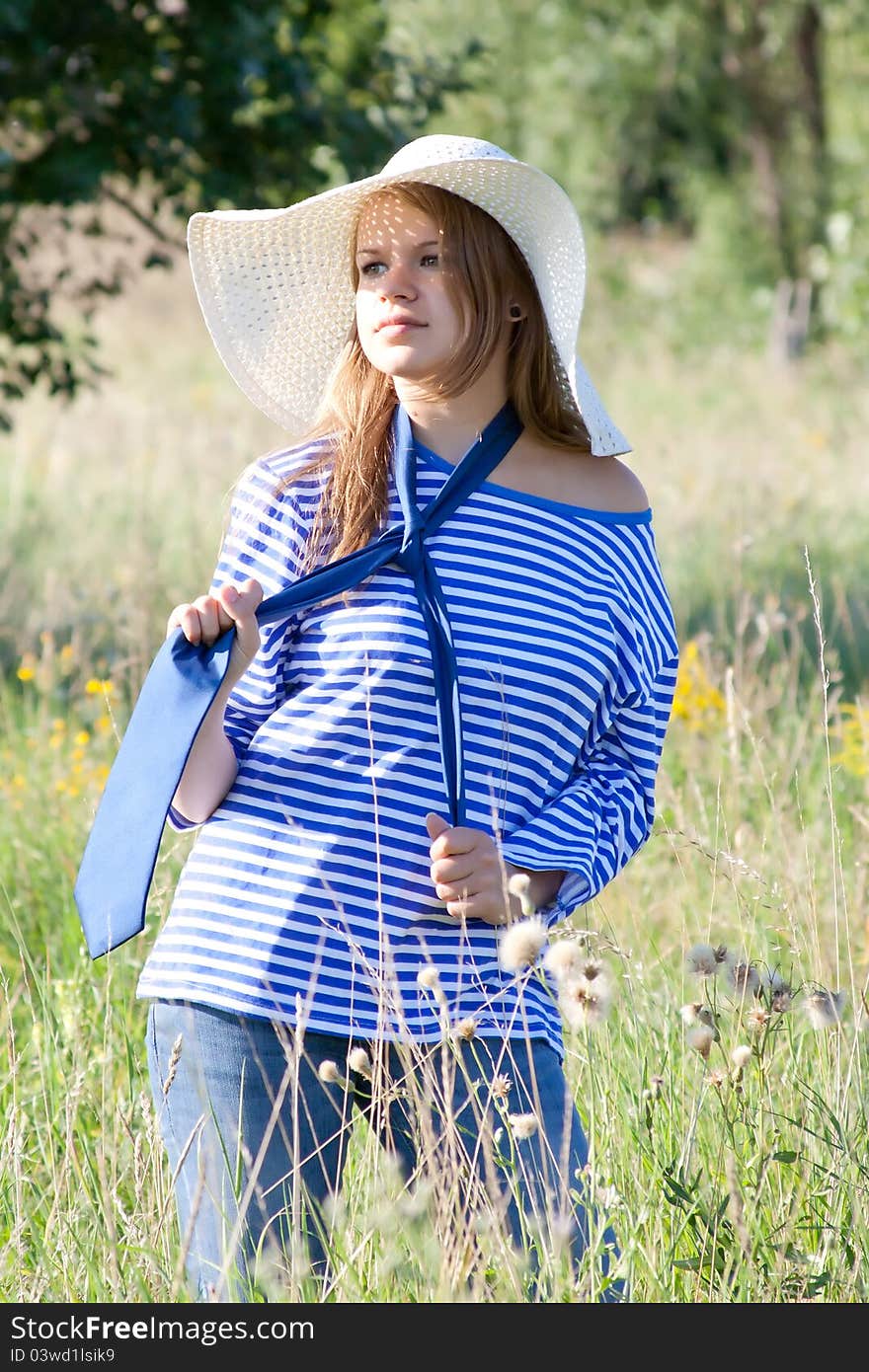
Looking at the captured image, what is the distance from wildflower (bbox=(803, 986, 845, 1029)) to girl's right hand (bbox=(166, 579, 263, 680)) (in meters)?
0.79

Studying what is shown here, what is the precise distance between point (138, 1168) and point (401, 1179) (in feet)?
1.05

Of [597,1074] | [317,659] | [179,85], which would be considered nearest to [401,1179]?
[597,1074]

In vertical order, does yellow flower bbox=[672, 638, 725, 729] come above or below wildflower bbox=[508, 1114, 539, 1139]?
above

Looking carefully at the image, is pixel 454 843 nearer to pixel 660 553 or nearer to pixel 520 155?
pixel 660 553

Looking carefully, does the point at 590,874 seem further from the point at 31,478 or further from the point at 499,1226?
the point at 31,478

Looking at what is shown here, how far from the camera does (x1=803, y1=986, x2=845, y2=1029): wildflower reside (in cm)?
182

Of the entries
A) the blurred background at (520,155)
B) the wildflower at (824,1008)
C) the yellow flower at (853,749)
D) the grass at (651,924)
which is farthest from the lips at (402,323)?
the yellow flower at (853,749)

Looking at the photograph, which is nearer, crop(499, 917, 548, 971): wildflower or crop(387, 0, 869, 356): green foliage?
crop(499, 917, 548, 971): wildflower

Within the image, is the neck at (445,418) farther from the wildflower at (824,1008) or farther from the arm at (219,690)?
the wildflower at (824,1008)

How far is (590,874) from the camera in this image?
1993 mm

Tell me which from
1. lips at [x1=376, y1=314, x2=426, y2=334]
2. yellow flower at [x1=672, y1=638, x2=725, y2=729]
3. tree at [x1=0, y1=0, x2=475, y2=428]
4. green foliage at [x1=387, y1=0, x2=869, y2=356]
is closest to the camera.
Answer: lips at [x1=376, y1=314, x2=426, y2=334]

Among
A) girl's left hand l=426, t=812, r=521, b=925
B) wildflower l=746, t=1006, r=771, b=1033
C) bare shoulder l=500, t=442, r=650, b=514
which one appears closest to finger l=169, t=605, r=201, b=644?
girl's left hand l=426, t=812, r=521, b=925

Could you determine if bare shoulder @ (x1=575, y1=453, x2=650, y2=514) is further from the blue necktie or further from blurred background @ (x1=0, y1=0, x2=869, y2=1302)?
blurred background @ (x1=0, y1=0, x2=869, y2=1302)
